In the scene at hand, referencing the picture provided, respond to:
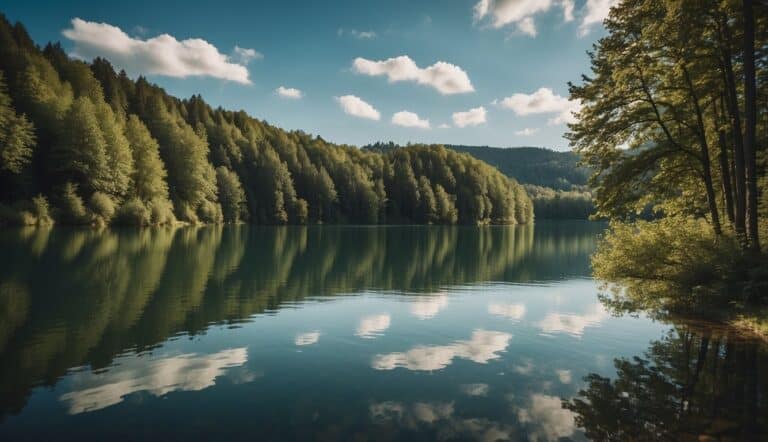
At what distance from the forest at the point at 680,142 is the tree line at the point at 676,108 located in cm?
4

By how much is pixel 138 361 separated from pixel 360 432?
5852mm

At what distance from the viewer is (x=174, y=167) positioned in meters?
82.5

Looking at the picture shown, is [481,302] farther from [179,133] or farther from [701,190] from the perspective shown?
[179,133]

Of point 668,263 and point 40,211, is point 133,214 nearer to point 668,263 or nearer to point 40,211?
point 40,211

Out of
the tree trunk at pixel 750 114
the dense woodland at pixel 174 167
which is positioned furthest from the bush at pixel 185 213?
the tree trunk at pixel 750 114

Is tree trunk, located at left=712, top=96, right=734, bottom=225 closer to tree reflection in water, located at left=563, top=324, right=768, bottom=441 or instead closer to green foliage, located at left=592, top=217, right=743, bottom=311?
green foliage, located at left=592, top=217, right=743, bottom=311

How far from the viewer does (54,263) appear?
25.1 meters

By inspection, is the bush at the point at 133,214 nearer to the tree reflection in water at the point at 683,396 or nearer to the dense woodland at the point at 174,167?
the dense woodland at the point at 174,167

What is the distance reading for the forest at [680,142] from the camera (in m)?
15.4

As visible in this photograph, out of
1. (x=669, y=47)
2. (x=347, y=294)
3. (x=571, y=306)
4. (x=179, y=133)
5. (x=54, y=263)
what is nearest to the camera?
(x=669, y=47)

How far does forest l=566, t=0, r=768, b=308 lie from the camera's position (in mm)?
15383

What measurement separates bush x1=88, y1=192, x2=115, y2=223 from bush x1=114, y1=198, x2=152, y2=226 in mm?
2934

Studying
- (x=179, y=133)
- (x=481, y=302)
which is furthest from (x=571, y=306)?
(x=179, y=133)

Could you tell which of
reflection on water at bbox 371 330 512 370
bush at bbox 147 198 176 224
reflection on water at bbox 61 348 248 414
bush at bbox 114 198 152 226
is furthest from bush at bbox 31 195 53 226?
reflection on water at bbox 371 330 512 370
